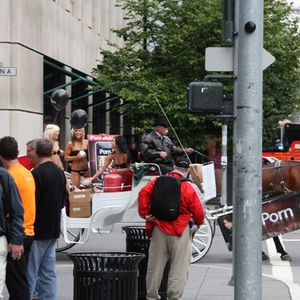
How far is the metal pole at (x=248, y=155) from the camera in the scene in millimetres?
8898

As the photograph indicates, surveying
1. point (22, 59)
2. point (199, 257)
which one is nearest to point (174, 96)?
point (22, 59)

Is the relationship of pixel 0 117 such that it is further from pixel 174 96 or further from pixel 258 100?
pixel 258 100

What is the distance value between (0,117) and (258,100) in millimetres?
14827

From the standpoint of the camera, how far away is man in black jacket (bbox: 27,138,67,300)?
30.5 feet

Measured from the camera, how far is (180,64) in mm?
28859

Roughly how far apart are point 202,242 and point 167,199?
5.11 m

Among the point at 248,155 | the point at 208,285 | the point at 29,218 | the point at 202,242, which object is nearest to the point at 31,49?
the point at 202,242

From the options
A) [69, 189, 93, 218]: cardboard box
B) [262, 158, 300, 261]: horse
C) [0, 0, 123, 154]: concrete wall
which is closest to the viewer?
[69, 189, 93, 218]: cardboard box

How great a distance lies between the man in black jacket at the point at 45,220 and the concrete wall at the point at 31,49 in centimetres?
1359

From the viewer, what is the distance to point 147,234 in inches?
404

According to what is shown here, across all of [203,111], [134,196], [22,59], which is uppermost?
[22,59]

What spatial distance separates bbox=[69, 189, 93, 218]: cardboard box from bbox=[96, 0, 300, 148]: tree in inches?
563

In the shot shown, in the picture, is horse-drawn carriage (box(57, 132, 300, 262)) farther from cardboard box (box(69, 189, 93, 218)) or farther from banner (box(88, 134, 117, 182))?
banner (box(88, 134, 117, 182))

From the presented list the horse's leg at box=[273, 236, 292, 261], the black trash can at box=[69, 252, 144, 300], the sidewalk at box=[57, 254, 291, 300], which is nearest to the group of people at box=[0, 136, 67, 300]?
the black trash can at box=[69, 252, 144, 300]
